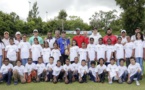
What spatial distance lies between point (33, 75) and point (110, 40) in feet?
11.2

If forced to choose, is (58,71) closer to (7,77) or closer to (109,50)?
(7,77)

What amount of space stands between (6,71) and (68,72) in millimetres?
2382

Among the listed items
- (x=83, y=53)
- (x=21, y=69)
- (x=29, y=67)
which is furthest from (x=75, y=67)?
(x=21, y=69)

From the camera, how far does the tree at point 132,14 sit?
4088cm

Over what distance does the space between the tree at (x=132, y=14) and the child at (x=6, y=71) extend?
3220 cm

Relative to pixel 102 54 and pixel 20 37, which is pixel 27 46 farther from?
pixel 102 54

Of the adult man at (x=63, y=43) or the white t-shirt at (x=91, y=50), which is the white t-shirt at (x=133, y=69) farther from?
the adult man at (x=63, y=43)

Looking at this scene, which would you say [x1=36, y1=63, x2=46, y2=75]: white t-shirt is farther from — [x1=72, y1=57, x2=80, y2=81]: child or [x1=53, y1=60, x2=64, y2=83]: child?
[x1=72, y1=57, x2=80, y2=81]: child

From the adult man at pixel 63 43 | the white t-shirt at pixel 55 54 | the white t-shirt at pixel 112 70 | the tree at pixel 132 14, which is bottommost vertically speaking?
the white t-shirt at pixel 112 70

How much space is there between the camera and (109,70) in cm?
1022

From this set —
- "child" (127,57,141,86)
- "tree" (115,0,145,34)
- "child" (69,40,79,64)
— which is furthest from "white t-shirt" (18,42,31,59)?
"tree" (115,0,145,34)

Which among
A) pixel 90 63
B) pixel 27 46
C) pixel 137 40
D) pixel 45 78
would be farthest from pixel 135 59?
pixel 27 46

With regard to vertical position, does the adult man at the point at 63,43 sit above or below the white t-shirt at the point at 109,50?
above

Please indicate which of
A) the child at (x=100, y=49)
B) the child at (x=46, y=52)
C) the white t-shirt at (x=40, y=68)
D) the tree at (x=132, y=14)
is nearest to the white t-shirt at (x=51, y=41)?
the child at (x=46, y=52)
